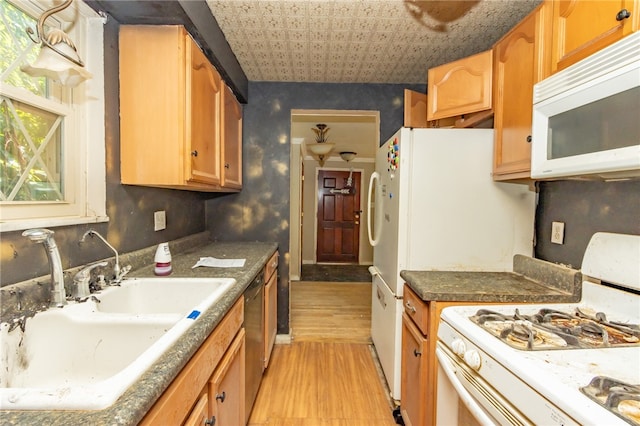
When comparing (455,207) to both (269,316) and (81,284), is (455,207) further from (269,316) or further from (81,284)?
(81,284)

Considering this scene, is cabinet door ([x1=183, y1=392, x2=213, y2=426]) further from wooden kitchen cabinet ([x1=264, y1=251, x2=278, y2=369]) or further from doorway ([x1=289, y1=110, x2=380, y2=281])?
doorway ([x1=289, y1=110, x2=380, y2=281])

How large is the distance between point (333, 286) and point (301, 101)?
9.32ft

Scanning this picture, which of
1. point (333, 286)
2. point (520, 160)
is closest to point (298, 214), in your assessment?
point (333, 286)

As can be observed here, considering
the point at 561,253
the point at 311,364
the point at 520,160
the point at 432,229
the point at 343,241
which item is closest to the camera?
the point at 520,160

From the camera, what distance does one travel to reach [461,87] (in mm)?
1714

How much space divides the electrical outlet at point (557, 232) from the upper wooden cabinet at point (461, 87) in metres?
0.73

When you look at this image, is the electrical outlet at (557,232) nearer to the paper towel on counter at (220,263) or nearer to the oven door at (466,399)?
the oven door at (466,399)

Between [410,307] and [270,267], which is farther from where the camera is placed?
[270,267]

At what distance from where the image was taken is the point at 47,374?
2.93 feet

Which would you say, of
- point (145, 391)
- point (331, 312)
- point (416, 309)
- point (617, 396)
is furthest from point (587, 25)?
point (331, 312)

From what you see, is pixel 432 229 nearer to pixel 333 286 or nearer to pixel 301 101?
pixel 301 101

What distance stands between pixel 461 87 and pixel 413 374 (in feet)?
5.22

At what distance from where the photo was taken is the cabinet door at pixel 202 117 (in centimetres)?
147

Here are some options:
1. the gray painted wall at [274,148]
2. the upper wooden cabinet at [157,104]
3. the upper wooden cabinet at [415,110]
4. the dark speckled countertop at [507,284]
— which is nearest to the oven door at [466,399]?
the dark speckled countertop at [507,284]
